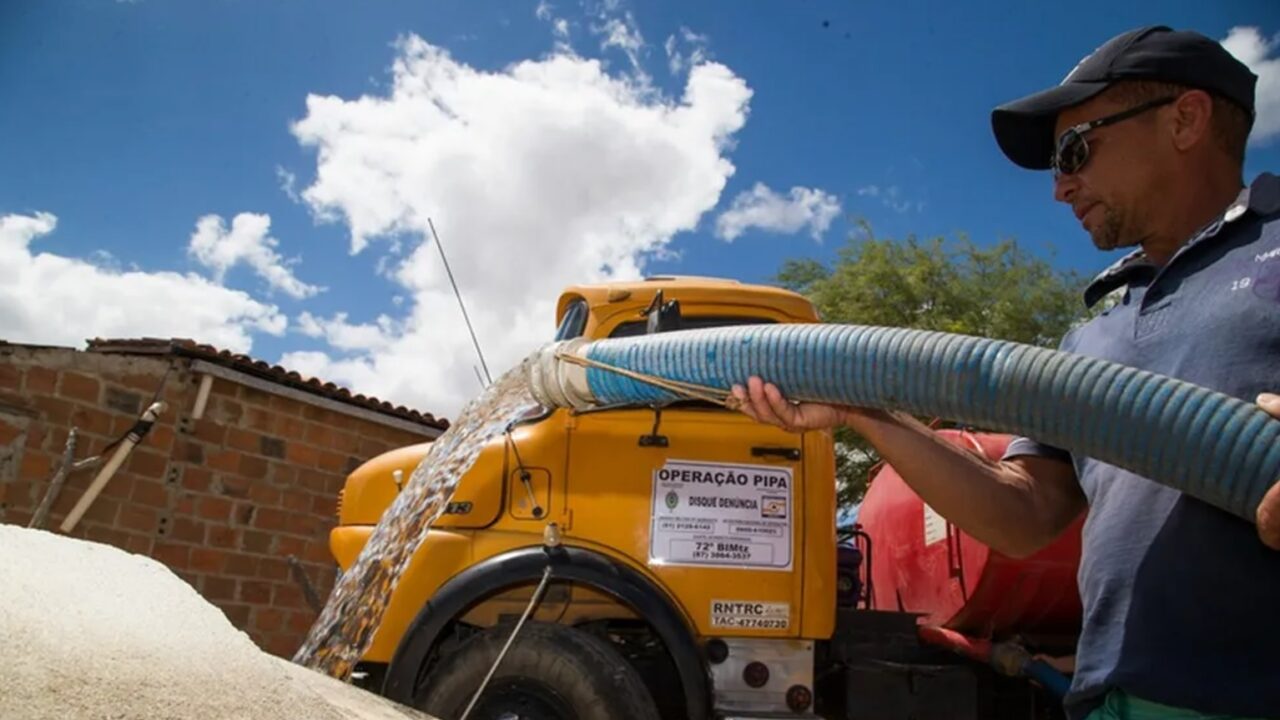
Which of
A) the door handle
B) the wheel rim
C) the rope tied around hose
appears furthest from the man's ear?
the wheel rim

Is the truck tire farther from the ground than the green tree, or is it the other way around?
the green tree

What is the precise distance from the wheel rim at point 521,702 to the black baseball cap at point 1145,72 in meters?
2.72

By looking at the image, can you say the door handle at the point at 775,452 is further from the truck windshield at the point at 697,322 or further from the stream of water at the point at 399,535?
the stream of water at the point at 399,535

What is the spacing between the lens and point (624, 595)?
3891mm

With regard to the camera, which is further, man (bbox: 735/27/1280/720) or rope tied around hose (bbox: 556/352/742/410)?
rope tied around hose (bbox: 556/352/742/410)

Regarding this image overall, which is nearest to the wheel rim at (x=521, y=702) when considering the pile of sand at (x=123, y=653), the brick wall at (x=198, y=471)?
the pile of sand at (x=123, y=653)

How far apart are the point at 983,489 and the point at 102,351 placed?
8484mm

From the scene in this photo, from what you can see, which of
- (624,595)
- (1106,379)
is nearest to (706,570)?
(624,595)

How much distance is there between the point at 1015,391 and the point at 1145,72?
672 millimetres

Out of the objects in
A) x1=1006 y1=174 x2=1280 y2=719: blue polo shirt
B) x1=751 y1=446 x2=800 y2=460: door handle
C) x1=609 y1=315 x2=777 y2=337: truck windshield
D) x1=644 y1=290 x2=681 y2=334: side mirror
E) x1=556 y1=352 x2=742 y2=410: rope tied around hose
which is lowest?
x1=1006 y1=174 x2=1280 y2=719: blue polo shirt

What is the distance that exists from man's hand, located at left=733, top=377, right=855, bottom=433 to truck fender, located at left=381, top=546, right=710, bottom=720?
1870 mm

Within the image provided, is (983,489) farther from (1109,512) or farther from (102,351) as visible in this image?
(102,351)

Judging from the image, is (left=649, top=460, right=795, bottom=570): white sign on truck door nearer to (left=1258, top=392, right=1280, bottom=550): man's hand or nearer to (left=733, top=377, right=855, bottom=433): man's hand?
(left=733, top=377, right=855, bottom=433): man's hand

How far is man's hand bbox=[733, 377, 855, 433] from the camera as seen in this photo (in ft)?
7.15
